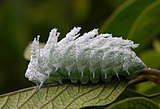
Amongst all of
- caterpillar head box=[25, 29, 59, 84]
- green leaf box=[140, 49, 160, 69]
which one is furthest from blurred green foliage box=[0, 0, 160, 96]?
caterpillar head box=[25, 29, 59, 84]

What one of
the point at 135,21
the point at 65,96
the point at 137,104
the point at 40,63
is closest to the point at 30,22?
the point at 135,21

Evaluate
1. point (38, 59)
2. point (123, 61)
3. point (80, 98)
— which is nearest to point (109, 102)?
point (80, 98)

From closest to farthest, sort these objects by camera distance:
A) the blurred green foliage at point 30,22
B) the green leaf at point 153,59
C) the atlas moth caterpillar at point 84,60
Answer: the atlas moth caterpillar at point 84,60
the green leaf at point 153,59
the blurred green foliage at point 30,22

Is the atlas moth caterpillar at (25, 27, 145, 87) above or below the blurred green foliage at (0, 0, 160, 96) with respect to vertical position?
below

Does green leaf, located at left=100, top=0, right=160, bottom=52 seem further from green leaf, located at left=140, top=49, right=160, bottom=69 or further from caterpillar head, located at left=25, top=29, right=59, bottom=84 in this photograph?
caterpillar head, located at left=25, top=29, right=59, bottom=84

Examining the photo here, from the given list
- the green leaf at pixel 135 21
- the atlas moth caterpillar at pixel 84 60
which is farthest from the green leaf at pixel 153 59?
the atlas moth caterpillar at pixel 84 60

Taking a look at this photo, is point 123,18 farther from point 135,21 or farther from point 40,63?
point 40,63

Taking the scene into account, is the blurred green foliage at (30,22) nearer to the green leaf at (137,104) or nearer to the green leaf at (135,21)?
the green leaf at (135,21)
